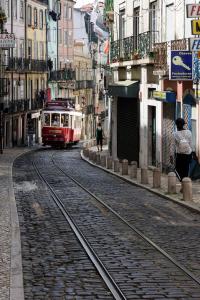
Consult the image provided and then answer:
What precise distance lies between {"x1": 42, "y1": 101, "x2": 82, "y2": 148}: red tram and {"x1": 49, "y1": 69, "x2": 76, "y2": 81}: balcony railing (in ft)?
88.1

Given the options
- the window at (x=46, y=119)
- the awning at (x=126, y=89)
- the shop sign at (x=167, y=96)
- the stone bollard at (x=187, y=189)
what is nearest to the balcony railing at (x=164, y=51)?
the shop sign at (x=167, y=96)

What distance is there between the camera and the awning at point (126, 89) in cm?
3462

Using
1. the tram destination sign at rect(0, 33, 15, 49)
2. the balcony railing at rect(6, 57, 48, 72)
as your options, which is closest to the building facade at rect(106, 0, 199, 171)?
the tram destination sign at rect(0, 33, 15, 49)

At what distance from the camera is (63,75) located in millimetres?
90250

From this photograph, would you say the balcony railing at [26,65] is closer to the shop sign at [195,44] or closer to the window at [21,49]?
the window at [21,49]

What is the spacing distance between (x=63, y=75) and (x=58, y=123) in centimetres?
3161

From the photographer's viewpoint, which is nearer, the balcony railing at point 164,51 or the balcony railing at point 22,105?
the balcony railing at point 164,51

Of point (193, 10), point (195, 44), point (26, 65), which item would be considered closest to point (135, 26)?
point (195, 44)

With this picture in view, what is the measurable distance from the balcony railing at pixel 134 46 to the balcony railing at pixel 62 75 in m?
48.2

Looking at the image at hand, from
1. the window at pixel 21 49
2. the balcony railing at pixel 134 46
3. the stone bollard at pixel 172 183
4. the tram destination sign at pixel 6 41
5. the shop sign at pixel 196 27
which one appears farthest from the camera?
the window at pixel 21 49

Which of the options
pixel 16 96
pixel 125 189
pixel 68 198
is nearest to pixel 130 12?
pixel 125 189

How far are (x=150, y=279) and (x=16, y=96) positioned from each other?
61.8 m

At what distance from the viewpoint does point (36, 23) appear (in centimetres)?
7975

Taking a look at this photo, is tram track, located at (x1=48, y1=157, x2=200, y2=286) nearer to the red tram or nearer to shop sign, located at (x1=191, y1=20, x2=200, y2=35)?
shop sign, located at (x1=191, y1=20, x2=200, y2=35)
